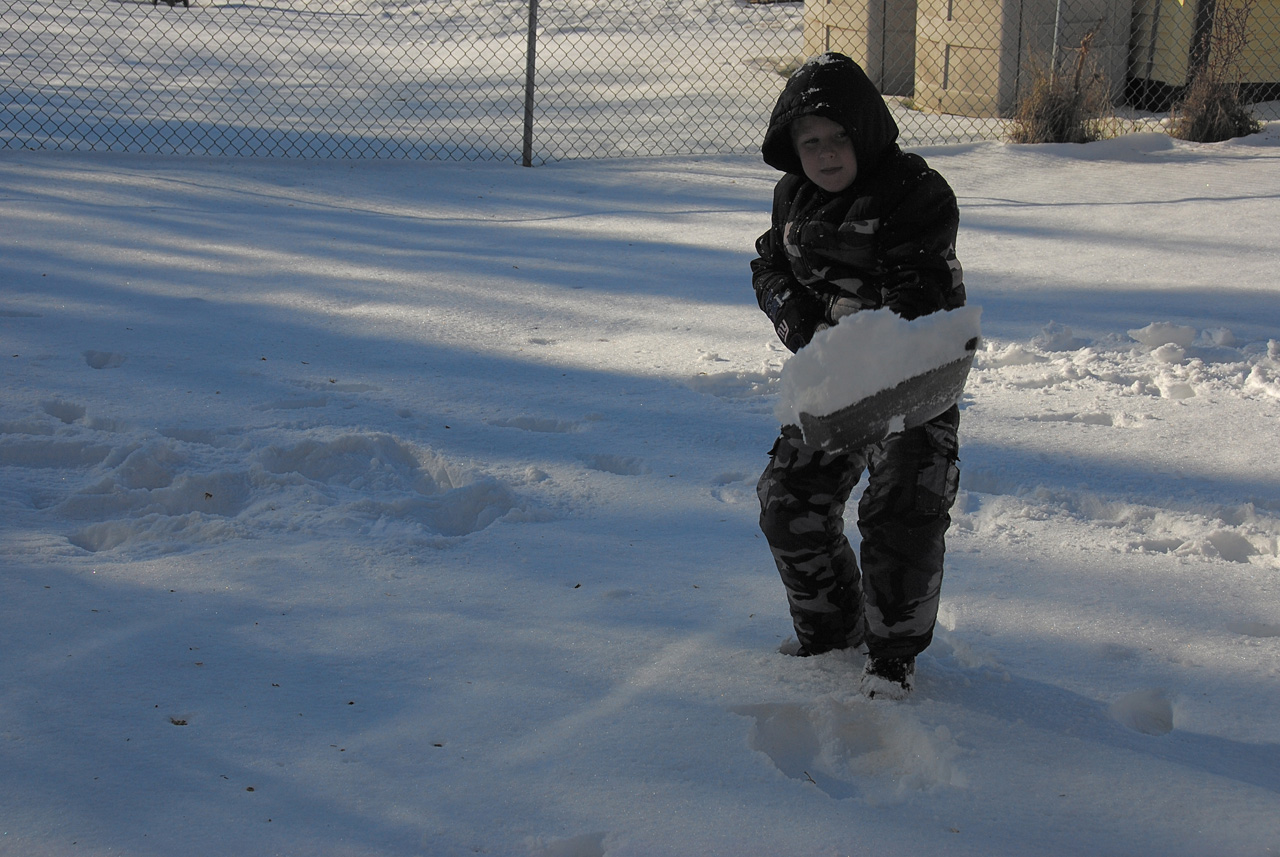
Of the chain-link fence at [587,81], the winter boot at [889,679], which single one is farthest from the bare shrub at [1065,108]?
the winter boot at [889,679]

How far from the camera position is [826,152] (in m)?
1.94

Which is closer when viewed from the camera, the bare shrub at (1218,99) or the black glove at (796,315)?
the black glove at (796,315)

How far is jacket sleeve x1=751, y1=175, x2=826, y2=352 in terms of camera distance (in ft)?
6.77

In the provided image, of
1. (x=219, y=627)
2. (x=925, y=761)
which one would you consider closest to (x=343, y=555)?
(x=219, y=627)

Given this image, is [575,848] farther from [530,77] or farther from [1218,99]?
[1218,99]

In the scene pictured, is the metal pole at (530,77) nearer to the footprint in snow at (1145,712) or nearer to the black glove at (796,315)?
the black glove at (796,315)

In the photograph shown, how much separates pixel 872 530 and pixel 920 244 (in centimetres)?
51

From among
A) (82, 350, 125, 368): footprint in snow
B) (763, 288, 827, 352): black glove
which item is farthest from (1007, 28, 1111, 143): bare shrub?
(763, 288, 827, 352): black glove

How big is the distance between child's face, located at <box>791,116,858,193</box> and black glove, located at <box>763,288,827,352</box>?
22 cm

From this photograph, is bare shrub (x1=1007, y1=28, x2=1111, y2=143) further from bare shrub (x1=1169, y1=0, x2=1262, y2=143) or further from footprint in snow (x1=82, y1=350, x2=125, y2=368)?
footprint in snow (x1=82, y1=350, x2=125, y2=368)

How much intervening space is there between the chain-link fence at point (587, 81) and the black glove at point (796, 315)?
5302 millimetres

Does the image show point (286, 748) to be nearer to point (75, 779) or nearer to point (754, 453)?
point (75, 779)

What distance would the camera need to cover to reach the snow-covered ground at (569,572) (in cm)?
180

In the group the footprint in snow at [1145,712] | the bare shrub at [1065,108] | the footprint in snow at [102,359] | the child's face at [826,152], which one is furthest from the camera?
the bare shrub at [1065,108]
